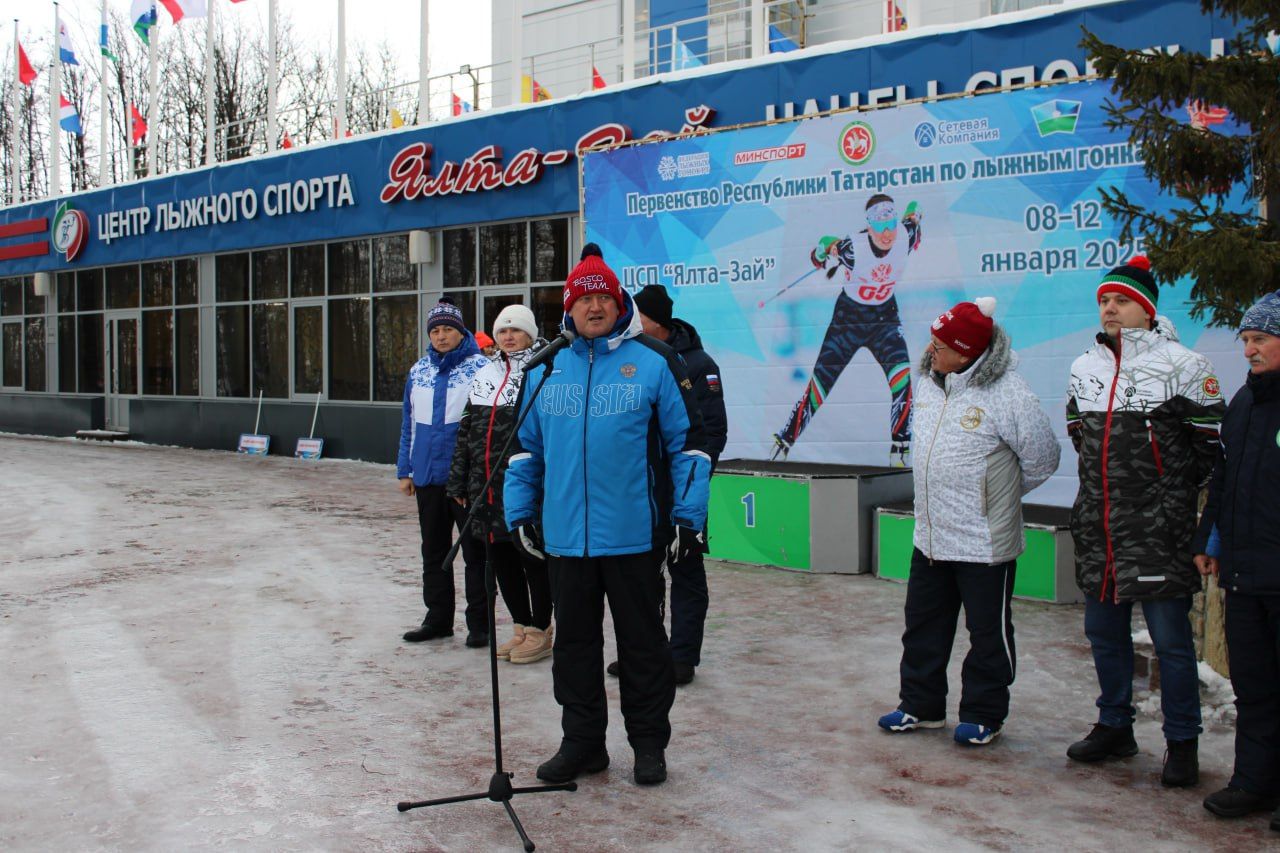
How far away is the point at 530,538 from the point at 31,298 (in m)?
26.2

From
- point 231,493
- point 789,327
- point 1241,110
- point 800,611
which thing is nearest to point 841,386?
point 789,327

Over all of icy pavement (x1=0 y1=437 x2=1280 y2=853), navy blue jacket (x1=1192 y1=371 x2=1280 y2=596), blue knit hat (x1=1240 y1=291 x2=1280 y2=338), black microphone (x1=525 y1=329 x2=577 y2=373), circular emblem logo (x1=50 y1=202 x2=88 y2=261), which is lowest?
icy pavement (x1=0 y1=437 x2=1280 y2=853)

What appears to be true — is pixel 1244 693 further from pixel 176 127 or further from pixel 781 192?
pixel 176 127

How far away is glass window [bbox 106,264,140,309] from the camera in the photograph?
23656 mm

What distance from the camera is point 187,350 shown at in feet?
74.0

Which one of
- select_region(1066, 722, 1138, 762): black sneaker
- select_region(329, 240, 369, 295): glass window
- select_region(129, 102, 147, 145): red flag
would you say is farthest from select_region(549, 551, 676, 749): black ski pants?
select_region(129, 102, 147, 145): red flag

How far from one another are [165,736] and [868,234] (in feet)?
20.9

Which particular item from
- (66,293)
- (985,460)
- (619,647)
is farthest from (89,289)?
(985,460)

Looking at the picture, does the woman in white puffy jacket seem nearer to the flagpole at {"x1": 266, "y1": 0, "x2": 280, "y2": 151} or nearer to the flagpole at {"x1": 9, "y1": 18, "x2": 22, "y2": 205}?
the flagpole at {"x1": 266, "y1": 0, "x2": 280, "y2": 151}

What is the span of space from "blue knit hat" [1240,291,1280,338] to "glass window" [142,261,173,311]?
71.1 feet

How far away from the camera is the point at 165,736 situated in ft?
16.1

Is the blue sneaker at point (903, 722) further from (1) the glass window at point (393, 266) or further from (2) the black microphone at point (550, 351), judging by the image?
(1) the glass window at point (393, 266)

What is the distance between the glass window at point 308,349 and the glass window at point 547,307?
16.5 feet

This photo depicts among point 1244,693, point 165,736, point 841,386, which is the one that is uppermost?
point 841,386
